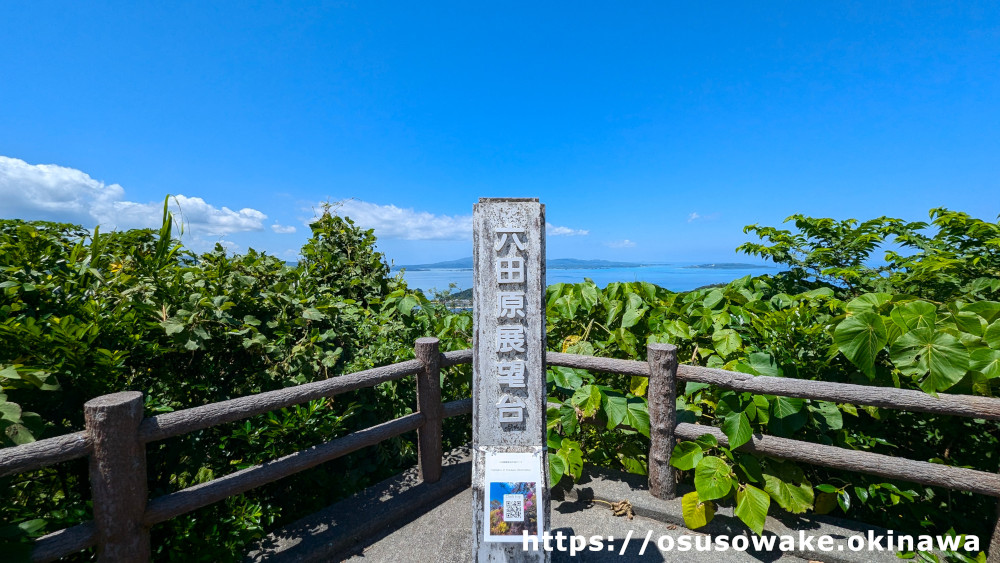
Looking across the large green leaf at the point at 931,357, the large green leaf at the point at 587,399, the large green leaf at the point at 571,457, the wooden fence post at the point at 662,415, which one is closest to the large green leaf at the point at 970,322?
the large green leaf at the point at 931,357

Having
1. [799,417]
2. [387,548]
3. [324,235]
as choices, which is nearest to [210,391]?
[387,548]

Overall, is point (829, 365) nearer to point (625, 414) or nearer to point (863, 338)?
point (863, 338)

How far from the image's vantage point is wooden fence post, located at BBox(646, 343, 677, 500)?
282cm

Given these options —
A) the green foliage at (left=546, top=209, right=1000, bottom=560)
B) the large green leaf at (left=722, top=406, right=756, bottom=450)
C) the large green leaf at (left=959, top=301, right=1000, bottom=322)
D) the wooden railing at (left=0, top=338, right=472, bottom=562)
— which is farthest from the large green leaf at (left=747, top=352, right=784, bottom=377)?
the wooden railing at (left=0, top=338, right=472, bottom=562)

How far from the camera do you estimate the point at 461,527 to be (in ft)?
9.24

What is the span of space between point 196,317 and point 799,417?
3.81 m

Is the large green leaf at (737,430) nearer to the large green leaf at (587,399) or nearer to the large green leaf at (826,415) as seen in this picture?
the large green leaf at (826,415)

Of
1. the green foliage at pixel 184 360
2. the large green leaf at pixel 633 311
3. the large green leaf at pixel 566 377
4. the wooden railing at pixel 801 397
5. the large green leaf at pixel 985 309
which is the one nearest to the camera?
the green foliage at pixel 184 360

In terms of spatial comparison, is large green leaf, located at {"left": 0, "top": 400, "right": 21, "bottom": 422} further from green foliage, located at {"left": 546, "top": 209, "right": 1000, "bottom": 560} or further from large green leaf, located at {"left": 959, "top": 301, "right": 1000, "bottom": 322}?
large green leaf, located at {"left": 959, "top": 301, "right": 1000, "bottom": 322}

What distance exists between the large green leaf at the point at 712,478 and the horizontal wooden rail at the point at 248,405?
2.08 m

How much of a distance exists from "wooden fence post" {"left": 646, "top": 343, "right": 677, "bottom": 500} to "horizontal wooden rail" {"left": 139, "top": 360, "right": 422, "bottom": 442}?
1790 millimetres

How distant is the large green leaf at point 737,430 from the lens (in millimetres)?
2527

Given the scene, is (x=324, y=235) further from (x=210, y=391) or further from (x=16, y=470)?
(x=16, y=470)

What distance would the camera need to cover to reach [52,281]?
7.14 feet
